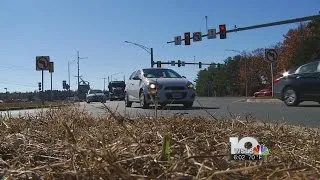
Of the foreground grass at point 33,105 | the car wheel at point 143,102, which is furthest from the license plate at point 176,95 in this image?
the foreground grass at point 33,105

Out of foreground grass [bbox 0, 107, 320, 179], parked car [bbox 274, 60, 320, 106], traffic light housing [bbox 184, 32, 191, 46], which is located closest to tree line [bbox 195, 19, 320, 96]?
parked car [bbox 274, 60, 320, 106]

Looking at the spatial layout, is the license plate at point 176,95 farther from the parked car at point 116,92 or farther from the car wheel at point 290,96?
the parked car at point 116,92

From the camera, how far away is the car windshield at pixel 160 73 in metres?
17.9

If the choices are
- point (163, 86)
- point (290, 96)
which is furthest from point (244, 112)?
point (290, 96)

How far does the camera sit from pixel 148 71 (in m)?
18.4

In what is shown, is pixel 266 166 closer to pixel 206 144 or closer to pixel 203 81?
pixel 206 144

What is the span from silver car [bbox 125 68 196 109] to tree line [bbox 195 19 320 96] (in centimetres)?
566

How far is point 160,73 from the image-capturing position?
59.7ft

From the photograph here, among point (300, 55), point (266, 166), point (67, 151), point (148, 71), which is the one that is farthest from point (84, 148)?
point (300, 55)

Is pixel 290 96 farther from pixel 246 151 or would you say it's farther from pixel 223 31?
pixel 223 31

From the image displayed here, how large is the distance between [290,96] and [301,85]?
0.74 meters

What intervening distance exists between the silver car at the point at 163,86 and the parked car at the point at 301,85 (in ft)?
10.8

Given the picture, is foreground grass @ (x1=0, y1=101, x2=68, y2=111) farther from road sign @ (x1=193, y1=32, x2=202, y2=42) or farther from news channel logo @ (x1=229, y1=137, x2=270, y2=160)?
road sign @ (x1=193, y1=32, x2=202, y2=42)

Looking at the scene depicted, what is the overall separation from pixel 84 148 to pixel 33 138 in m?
0.87
